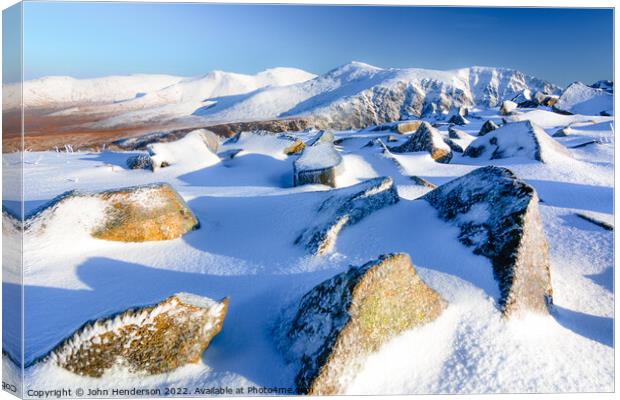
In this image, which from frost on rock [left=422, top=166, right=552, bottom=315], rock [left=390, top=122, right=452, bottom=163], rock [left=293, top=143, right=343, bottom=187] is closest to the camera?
frost on rock [left=422, top=166, right=552, bottom=315]

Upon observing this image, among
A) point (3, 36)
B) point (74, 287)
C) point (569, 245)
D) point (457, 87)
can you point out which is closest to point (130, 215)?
point (74, 287)

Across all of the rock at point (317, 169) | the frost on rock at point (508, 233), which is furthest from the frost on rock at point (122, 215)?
the frost on rock at point (508, 233)

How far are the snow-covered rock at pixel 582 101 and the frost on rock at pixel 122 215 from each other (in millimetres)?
29166

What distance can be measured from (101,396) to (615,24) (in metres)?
7.62

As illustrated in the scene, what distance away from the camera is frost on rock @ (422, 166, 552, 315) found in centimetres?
434

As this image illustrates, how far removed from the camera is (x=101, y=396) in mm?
3801

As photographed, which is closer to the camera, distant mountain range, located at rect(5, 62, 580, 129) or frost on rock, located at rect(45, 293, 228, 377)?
frost on rock, located at rect(45, 293, 228, 377)

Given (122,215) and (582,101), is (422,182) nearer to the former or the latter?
(122,215)

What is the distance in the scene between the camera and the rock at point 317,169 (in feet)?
31.7

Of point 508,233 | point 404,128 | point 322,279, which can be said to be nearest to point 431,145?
point 508,233

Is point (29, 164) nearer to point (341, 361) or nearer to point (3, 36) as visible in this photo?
point (3, 36)

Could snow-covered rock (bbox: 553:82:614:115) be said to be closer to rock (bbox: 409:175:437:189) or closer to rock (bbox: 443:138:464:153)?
rock (bbox: 443:138:464:153)

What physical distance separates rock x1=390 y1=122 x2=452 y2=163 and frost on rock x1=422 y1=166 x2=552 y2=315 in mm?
8671

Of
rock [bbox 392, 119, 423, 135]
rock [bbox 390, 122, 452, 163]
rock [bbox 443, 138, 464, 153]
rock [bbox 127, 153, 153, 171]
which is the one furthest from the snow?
rock [bbox 392, 119, 423, 135]
